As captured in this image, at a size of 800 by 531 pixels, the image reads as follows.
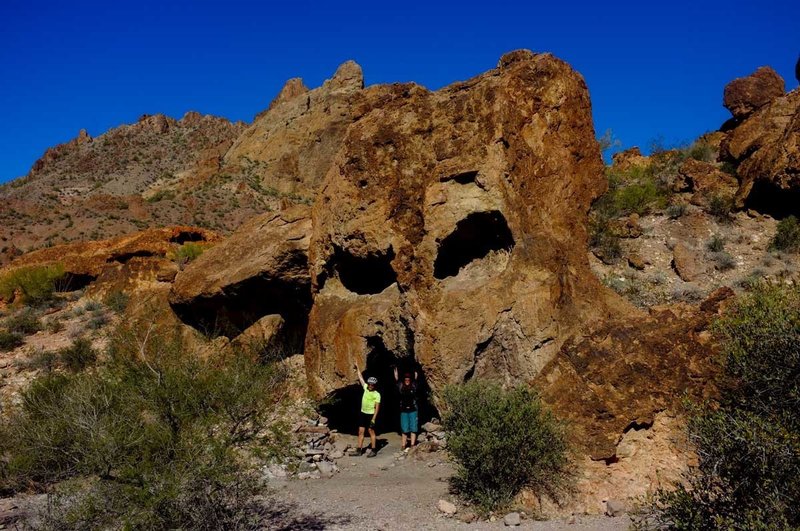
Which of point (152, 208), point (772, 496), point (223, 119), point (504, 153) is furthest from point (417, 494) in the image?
point (223, 119)

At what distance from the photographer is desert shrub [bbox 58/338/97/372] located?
14.4 m

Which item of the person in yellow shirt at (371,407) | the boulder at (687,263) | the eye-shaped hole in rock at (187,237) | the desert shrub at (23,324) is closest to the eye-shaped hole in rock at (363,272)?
the person in yellow shirt at (371,407)

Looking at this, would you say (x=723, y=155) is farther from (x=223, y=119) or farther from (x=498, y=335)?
(x=223, y=119)

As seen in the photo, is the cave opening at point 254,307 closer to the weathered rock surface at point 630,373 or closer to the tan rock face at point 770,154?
the weathered rock surface at point 630,373

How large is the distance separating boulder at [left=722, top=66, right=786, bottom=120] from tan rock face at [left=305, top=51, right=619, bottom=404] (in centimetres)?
1456

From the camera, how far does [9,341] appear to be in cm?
1662

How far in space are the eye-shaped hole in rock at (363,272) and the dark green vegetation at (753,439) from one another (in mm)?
5946

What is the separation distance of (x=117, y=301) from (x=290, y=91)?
141 ft

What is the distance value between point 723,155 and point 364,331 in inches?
646

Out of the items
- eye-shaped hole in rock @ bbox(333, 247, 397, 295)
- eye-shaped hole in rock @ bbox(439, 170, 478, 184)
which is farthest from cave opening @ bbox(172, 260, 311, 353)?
eye-shaped hole in rock @ bbox(439, 170, 478, 184)

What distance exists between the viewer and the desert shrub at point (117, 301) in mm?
18312

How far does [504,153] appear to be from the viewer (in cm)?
897

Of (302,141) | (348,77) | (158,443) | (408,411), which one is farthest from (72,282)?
(348,77)

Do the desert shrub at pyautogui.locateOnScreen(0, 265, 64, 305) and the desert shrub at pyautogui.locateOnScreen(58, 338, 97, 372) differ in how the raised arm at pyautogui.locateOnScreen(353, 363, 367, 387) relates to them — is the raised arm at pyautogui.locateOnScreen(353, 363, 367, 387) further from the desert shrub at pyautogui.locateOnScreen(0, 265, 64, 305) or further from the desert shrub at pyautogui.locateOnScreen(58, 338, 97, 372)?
the desert shrub at pyautogui.locateOnScreen(0, 265, 64, 305)
